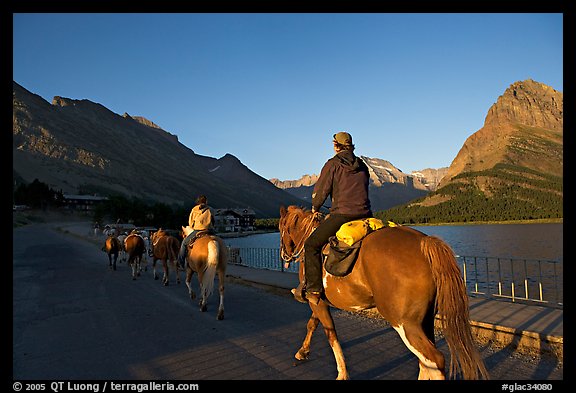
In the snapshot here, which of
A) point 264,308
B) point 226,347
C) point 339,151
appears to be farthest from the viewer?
point 264,308

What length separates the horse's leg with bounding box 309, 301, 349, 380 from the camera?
199 inches

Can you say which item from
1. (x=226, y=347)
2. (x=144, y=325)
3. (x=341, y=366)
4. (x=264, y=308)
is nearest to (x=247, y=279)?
(x=264, y=308)

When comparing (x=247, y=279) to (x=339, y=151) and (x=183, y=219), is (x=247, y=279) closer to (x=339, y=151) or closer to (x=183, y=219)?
(x=339, y=151)

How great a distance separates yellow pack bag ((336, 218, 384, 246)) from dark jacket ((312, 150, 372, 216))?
11.4 inches

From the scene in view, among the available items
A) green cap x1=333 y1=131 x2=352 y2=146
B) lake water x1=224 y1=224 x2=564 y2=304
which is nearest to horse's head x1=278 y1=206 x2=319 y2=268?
green cap x1=333 y1=131 x2=352 y2=146

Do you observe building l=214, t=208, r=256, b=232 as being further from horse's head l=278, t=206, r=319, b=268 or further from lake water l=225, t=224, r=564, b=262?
horse's head l=278, t=206, r=319, b=268

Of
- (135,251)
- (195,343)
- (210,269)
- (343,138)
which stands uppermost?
(343,138)

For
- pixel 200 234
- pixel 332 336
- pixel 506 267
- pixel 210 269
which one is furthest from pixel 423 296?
pixel 506 267

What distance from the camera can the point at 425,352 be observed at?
3.84 m

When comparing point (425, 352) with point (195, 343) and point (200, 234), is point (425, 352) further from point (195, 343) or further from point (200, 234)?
point (200, 234)

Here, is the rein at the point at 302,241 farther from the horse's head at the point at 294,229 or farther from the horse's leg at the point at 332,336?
the horse's leg at the point at 332,336

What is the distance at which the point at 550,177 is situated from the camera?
7515 inches

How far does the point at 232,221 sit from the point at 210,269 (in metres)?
119
